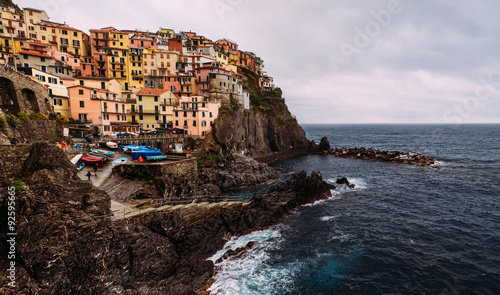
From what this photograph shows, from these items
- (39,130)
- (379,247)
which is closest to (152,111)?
(39,130)

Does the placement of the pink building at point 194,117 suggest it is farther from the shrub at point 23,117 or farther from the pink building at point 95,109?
the shrub at point 23,117

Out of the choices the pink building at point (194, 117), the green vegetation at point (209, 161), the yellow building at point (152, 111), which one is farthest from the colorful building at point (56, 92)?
the green vegetation at point (209, 161)

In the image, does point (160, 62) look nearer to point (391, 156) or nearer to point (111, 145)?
point (111, 145)

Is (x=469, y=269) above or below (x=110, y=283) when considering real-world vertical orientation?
below

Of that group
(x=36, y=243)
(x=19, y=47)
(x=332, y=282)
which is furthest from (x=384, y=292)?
(x=19, y=47)

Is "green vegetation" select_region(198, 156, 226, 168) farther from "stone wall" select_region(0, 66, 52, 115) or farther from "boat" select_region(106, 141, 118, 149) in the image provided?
"stone wall" select_region(0, 66, 52, 115)

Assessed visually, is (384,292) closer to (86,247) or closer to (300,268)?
(300,268)
